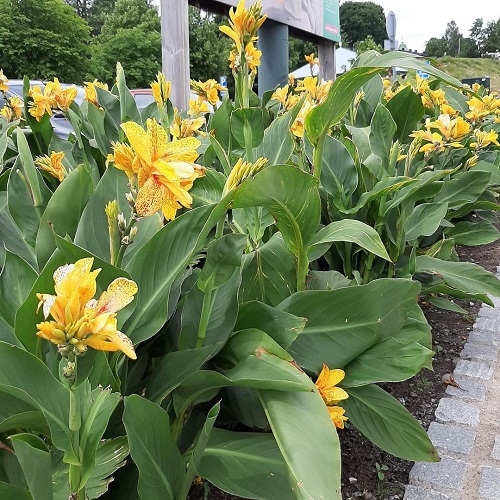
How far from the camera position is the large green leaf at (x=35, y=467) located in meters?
0.76

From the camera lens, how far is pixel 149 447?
3.13 ft

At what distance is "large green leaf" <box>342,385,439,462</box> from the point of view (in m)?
1.41

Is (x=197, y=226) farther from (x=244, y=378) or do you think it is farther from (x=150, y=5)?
(x=150, y=5)

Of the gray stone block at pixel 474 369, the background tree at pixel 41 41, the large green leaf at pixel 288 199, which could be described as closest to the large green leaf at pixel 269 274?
the large green leaf at pixel 288 199

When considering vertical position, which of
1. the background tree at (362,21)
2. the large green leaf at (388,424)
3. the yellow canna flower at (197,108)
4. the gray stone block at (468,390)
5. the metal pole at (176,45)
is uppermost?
the background tree at (362,21)

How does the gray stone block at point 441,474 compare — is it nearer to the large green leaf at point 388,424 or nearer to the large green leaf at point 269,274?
the large green leaf at point 388,424

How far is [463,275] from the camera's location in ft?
6.91

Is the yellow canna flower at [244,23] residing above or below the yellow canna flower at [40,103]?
above

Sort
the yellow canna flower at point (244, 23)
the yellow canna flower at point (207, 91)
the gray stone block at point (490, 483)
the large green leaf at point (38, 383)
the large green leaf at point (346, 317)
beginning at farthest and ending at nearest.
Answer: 1. the yellow canna flower at point (207, 91)
2. the gray stone block at point (490, 483)
3. the yellow canna flower at point (244, 23)
4. the large green leaf at point (346, 317)
5. the large green leaf at point (38, 383)

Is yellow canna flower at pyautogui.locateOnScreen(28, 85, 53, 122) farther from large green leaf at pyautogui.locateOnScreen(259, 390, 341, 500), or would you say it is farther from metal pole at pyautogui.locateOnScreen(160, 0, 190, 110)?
large green leaf at pyautogui.locateOnScreen(259, 390, 341, 500)

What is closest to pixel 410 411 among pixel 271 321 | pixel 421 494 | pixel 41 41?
pixel 421 494

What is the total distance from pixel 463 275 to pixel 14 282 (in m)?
1.61

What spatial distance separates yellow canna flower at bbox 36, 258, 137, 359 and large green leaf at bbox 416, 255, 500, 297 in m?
1.65

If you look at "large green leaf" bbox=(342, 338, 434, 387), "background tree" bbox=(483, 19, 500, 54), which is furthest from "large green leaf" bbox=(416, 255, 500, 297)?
"background tree" bbox=(483, 19, 500, 54)
